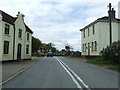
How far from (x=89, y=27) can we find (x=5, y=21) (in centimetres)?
2603

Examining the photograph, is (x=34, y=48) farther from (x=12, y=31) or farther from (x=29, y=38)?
(x=12, y=31)

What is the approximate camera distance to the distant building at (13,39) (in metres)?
29.4

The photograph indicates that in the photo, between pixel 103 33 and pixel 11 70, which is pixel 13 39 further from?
pixel 103 33

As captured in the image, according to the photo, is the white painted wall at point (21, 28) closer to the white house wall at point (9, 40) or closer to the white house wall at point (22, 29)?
the white house wall at point (22, 29)

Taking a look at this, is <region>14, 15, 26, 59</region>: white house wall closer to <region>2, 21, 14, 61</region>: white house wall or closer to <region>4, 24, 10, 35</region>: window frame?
<region>2, 21, 14, 61</region>: white house wall

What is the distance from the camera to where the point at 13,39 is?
3350cm


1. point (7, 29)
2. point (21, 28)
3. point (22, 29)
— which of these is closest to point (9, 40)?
point (7, 29)

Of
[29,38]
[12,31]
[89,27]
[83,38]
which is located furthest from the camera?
[83,38]

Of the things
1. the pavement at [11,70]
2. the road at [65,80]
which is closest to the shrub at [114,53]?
the road at [65,80]

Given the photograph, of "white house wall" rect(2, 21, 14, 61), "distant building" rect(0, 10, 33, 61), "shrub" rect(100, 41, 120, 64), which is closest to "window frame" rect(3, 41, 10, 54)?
"distant building" rect(0, 10, 33, 61)

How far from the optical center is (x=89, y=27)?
51875mm

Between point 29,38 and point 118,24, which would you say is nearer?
point 29,38

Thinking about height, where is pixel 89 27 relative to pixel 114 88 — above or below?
above

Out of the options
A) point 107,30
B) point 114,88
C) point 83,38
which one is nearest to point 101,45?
point 107,30
